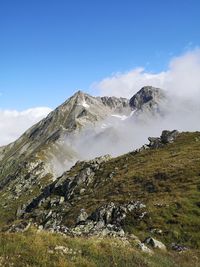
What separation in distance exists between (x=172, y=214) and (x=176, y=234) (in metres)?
5.85

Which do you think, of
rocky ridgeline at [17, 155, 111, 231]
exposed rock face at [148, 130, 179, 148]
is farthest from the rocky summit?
rocky ridgeline at [17, 155, 111, 231]

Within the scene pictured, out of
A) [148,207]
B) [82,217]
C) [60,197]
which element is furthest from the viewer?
[60,197]

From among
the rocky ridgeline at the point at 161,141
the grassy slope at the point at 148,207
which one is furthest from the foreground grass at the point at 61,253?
the rocky ridgeline at the point at 161,141

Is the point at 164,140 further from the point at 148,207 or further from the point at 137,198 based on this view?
the point at 148,207

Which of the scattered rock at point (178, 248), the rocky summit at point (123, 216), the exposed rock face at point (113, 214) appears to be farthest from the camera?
the exposed rock face at point (113, 214)

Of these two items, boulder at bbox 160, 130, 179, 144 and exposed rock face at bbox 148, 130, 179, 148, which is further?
boulder at bbox 160, 130, 179, 144

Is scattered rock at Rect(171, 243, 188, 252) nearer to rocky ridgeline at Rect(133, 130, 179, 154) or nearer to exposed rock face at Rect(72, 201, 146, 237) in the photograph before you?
exposed rock face at Rect(72, 201, 146, 237)

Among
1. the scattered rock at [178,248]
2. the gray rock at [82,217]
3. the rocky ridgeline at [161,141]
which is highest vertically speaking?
the rocky ridgeline at [161,141]

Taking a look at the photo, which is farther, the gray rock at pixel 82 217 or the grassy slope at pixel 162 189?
the gray rock at pixel 82 217

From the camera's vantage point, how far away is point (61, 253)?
21016 mm

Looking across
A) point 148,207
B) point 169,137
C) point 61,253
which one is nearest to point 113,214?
point 148,207

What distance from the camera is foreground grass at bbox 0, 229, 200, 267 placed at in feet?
62.3

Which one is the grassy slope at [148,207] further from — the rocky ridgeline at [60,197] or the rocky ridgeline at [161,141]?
the rocky ridgeline at [60,197]

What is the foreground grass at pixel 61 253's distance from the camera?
1898 centimetres
